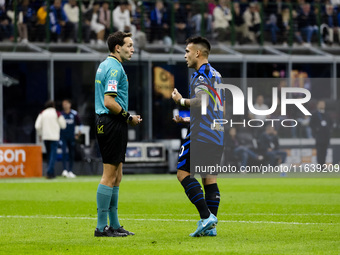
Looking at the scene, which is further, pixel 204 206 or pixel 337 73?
pixel 337 73

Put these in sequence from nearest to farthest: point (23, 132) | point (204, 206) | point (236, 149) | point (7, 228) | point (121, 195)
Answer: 1. point (204, 206)
2. point (7, 228)
3. point (121, 195)
4. point (236, 149)
5. point (23, 132)

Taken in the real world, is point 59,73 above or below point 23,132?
above

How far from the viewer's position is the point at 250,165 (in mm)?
26109

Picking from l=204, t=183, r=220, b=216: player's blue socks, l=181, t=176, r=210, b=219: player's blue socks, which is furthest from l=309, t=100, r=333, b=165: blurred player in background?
l=181, t=176, r=210, b=219: player's blue socks

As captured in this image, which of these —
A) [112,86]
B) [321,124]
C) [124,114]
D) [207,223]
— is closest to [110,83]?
[112,86]

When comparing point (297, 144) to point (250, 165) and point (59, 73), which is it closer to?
point (250, 165)

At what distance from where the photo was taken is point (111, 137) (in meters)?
9.60

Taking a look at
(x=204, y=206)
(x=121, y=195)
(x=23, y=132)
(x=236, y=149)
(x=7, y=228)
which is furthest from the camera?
(x=23, y=132)

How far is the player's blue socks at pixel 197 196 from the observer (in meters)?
9.38

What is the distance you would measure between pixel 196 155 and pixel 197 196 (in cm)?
46

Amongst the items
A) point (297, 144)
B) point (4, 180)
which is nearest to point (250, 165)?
A: point (297, 144)

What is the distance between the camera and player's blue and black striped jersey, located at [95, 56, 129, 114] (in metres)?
9.48

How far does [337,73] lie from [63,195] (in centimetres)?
1766

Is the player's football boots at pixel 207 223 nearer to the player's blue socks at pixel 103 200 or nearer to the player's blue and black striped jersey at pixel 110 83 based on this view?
the player's blue socks at pixel 103 200
